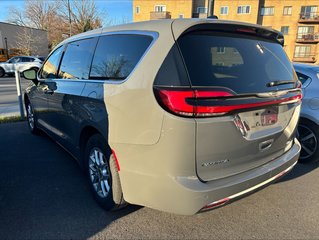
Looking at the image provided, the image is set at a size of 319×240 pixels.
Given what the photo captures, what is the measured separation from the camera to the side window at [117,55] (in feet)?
7.30

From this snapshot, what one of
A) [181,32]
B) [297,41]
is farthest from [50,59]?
[297,41]

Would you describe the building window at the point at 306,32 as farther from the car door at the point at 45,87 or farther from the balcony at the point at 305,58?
the car door at the point at 45,87

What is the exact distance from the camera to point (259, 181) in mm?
2285

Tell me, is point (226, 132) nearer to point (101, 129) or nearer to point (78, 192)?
point (101, 129)

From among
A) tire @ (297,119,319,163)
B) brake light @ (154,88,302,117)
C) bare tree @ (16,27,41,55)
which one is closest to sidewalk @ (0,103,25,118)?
brake light @ (154,88,302,117)

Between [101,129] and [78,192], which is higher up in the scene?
[101,129]

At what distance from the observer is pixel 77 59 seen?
3.24 metres

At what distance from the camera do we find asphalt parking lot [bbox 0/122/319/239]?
242cm

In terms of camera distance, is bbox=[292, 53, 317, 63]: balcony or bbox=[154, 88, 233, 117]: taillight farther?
bbox=[292, 53, 317, 63]: balcony

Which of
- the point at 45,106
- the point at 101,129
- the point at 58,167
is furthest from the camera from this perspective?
the point at 45,106

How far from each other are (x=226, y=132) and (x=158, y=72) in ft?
2.23

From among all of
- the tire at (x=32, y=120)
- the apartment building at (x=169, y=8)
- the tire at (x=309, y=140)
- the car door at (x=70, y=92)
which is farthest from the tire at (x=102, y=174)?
the apartment building at (x=169, y=8)

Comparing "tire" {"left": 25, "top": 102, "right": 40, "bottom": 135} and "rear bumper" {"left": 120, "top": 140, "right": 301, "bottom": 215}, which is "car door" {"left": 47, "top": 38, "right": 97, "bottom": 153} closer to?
A: "rear bumper" {"left": 120, "top": 140, "right": 301, "bottom": 215}

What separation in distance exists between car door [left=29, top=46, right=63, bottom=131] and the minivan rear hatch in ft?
8.16
